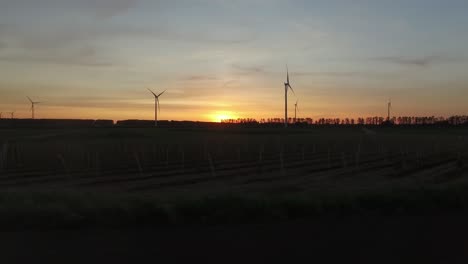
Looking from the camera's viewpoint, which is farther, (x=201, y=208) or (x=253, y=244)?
(x=201, y=208)

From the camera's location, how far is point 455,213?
14305mm

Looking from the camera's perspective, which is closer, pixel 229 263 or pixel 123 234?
pixel 229 263

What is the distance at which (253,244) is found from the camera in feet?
35.2

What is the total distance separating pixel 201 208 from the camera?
13352 millimetres

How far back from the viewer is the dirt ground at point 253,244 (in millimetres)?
9766

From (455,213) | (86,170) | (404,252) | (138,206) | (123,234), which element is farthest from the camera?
(86,170)

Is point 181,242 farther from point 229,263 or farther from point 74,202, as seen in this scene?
point 74,202

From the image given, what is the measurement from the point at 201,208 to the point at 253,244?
286 centimetres

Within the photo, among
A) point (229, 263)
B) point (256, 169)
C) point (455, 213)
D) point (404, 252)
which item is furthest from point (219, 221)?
point (256, 169)

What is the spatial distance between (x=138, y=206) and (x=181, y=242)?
268 cm

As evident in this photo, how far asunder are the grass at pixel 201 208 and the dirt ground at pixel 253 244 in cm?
67

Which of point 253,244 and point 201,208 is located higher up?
point 201,208

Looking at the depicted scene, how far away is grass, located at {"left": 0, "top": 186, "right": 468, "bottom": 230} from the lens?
485 inches

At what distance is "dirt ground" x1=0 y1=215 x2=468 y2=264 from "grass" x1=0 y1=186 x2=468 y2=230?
26.2 inches
